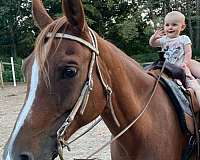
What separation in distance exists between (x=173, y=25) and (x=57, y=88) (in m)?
1.72

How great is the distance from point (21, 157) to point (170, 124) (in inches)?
54.0

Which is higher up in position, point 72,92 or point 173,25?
point 173,25

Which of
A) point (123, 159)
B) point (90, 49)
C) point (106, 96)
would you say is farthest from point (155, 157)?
point (90, 49)

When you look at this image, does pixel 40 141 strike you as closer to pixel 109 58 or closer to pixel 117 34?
pixel 109 58

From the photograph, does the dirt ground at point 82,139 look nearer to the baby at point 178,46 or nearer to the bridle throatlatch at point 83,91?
the baby at point 178,46

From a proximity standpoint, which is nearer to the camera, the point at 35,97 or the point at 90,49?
the point at 35,97

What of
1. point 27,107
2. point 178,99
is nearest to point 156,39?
point 178,99

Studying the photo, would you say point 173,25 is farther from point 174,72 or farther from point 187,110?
point 187,110

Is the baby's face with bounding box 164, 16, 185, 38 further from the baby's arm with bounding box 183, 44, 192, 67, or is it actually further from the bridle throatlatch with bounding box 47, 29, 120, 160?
the bridle throatlatch with bounding box 47, 29, 120, 160

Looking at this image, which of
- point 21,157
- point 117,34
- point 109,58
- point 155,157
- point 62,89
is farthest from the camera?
point 117,34

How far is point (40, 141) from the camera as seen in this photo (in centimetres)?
235

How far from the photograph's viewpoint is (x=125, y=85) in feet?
9.52

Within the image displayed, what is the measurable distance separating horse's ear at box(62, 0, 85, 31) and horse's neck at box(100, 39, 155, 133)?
0.30 m

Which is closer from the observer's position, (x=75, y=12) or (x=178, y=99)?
(x=75, y=12)
